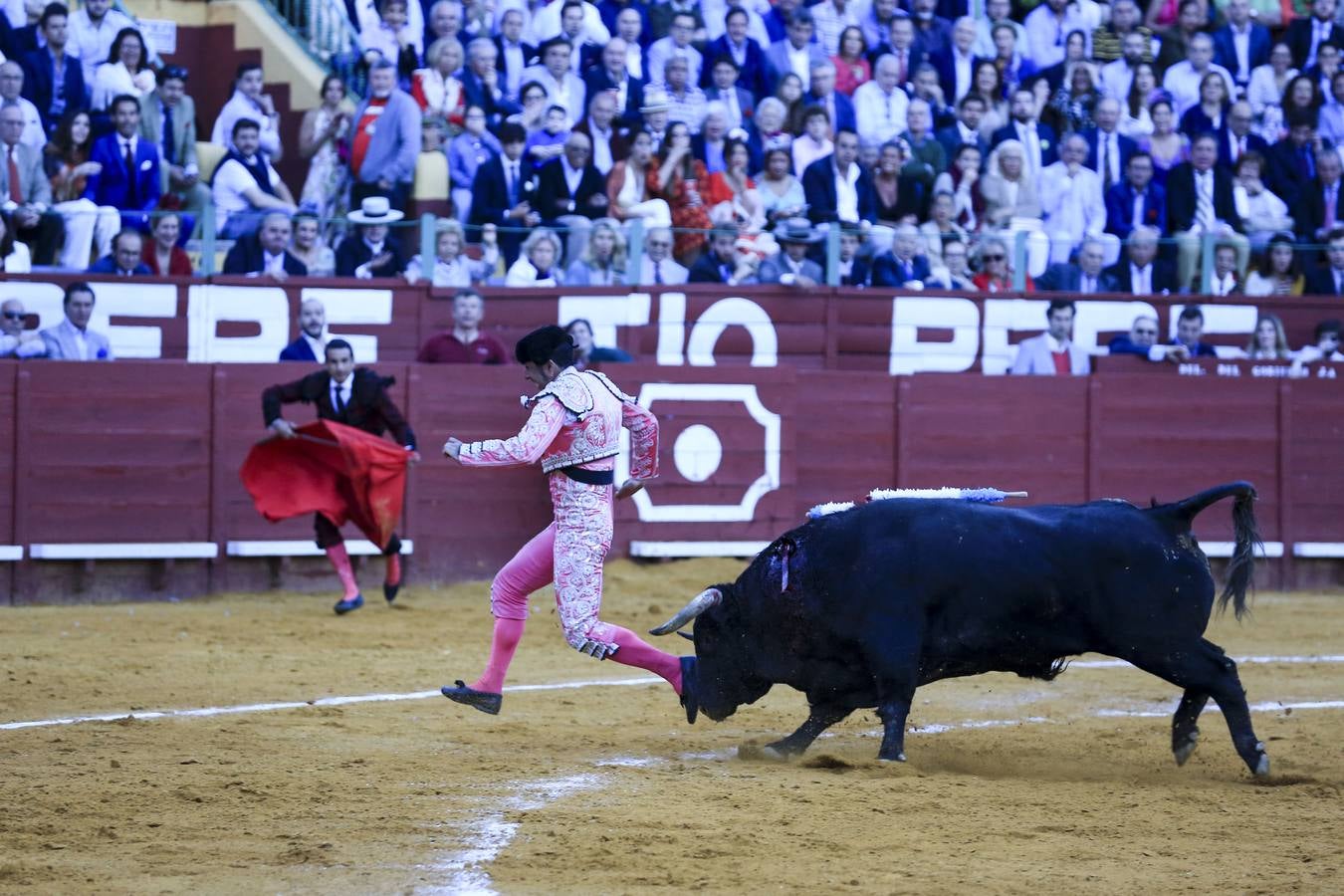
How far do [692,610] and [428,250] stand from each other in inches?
231

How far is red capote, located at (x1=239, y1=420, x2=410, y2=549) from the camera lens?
405 inches

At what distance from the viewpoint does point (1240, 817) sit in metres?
5.50

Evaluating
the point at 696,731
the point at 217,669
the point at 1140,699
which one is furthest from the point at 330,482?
the point at 1140,699

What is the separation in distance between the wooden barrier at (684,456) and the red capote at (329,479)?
2.84 ft

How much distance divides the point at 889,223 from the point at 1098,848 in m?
8.35

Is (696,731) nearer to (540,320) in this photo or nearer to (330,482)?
(330,482)

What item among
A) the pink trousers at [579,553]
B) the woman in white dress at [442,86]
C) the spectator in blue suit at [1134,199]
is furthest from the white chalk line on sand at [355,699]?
the woman in white dress at [442,86]

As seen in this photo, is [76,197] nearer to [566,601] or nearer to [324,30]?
[324,30]

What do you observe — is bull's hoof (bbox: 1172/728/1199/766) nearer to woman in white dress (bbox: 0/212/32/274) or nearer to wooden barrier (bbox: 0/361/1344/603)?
wooden barrier (bbox: 0/361/1344/603)

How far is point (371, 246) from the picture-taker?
11641 mm

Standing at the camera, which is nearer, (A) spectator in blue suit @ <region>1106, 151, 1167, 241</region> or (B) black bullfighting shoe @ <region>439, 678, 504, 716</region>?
(B) black bullfighting shoe @ <region>439, 678, 504, 716</region>

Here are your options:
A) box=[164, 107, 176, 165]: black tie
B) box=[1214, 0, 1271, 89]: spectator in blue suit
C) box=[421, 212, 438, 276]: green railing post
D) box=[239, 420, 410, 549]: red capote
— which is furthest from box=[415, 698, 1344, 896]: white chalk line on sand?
box=[1214, 0, 1271, 89]: spectator in blue suit

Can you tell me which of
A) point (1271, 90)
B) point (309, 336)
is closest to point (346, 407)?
point (309, 336)

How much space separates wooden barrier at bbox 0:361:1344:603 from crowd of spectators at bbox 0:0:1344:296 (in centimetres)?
75
